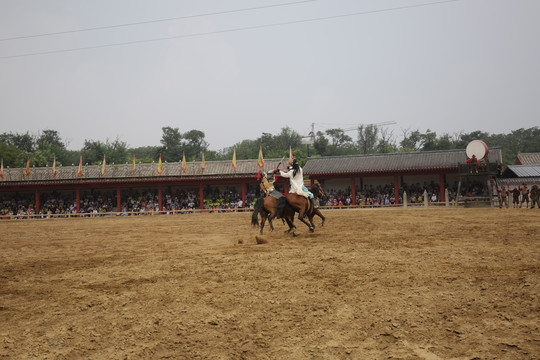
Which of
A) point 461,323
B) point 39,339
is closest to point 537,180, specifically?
point 461,323

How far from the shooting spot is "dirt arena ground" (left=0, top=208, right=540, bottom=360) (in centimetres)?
359

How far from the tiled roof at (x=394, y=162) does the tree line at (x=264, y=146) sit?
1900 centimetres

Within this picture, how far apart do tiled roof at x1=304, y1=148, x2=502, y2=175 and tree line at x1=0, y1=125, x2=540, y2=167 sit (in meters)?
19.0

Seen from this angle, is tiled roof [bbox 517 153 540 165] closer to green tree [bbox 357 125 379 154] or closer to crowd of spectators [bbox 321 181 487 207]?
crowd of spectators [bbox 321 181 487 207]

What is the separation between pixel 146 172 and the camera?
3706 centimetres

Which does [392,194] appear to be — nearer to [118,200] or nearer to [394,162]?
[394,162]

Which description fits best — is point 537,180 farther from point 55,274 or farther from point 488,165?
point 55,274

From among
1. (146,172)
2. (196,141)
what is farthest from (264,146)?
(146,172)

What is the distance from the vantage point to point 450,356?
3293 mm

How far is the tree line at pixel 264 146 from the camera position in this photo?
56400mm

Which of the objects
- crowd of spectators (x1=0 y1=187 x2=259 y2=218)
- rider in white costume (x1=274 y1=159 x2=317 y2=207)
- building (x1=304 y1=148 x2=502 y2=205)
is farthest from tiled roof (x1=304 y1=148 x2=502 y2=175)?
rider in white costume (x1=274 y1=159 x2=317 y2=207)

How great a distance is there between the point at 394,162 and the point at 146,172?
24.0 metres

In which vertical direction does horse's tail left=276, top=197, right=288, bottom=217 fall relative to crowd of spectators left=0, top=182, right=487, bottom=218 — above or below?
above

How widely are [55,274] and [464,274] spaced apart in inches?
275
